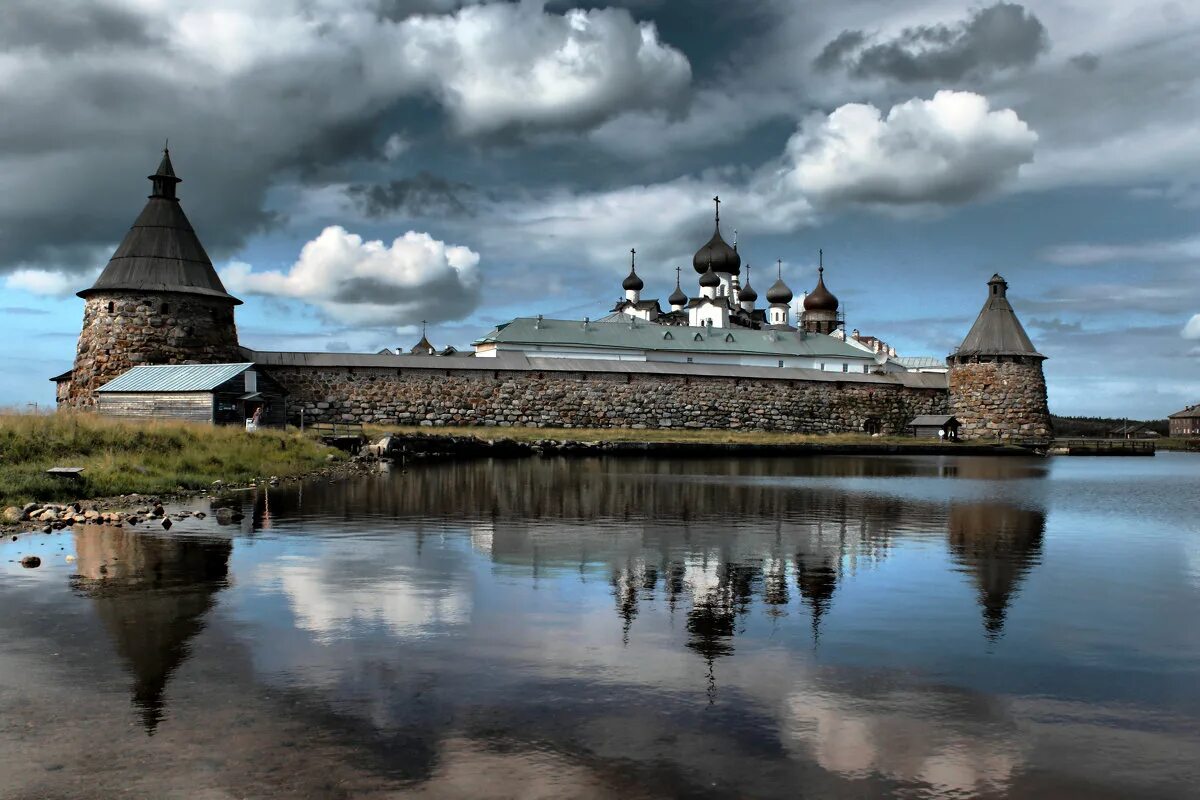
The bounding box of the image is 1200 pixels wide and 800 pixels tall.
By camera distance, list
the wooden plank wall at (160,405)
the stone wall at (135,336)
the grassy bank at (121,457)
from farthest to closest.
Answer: the stone wall at (135,336) < the wooden plank wall at (160,405) < the grassy bank at (121,457)

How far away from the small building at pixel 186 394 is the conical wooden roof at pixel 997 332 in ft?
105

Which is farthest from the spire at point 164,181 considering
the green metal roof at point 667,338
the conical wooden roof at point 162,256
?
the green metal roof at point 667,338

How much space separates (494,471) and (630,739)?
18.5m

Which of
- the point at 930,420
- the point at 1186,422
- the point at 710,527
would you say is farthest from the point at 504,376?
the point at 1186,422

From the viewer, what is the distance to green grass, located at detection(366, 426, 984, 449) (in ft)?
108

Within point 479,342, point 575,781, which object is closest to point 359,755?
point 575,781

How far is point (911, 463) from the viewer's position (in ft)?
101

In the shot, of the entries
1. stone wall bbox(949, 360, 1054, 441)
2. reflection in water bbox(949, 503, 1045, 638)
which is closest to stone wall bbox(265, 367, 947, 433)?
stone wall bbox(949, 360, 1054, 441)

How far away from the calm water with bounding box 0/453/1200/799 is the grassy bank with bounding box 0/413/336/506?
9.52ft

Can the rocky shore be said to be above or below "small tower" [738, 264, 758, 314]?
below

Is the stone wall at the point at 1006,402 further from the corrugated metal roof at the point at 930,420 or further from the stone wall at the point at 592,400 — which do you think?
the stone wall at the point at 592,400

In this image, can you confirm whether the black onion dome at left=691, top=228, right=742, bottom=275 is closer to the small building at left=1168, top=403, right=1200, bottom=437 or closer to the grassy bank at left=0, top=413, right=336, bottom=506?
the small building at left=1168, top=403, right=1200, bottom=437

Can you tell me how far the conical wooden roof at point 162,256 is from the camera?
30.3 meters

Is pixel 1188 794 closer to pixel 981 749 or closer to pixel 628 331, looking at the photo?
pixel 981 749
